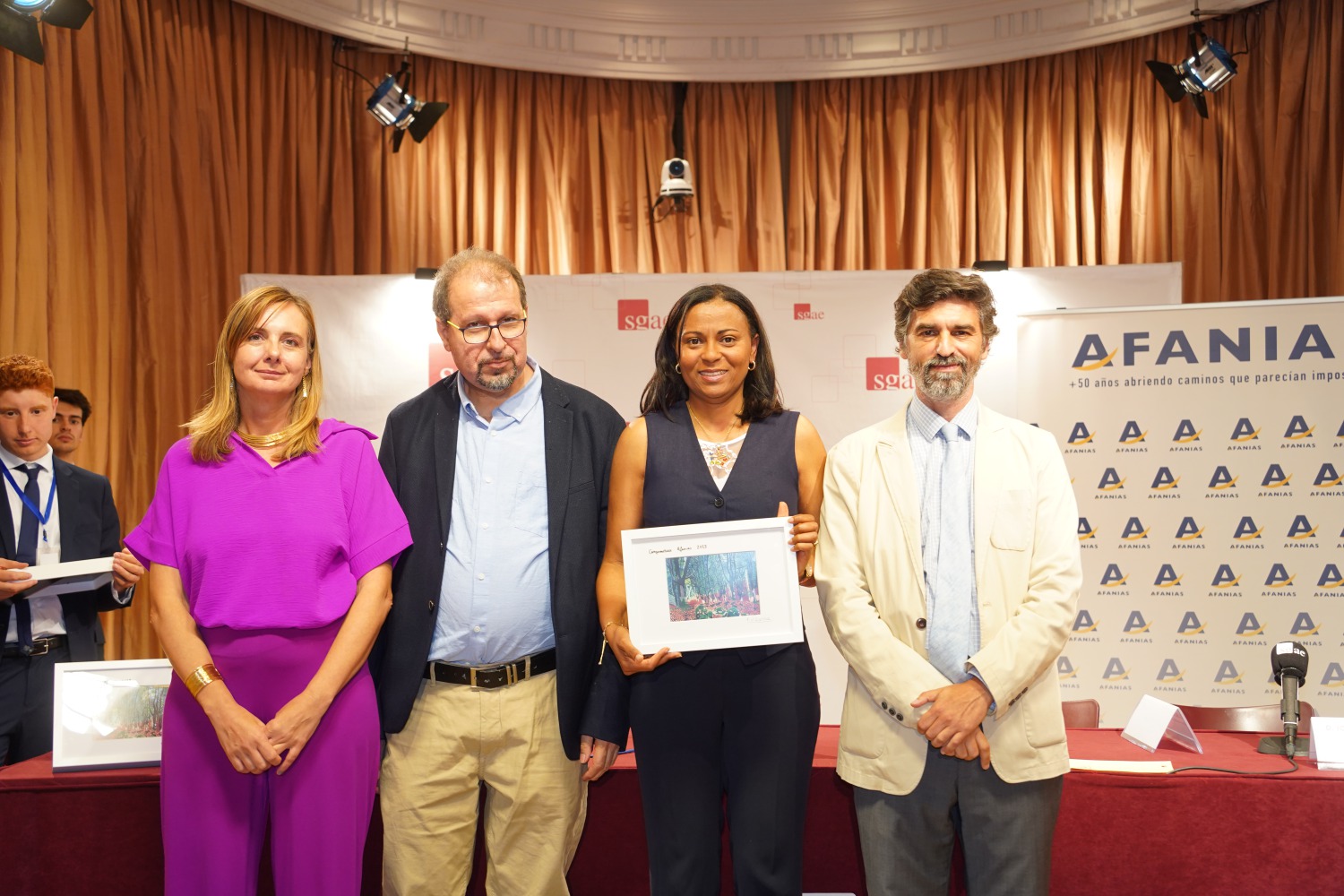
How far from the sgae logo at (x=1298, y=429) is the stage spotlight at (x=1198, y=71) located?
1.82m

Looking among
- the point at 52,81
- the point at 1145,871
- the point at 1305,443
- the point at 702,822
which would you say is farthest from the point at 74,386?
the point at 1305,443

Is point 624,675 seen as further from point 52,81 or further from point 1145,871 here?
point 52,81

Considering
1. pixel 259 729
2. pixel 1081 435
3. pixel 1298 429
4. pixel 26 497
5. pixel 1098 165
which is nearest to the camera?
pixel 259 729

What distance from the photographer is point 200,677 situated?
2.13m

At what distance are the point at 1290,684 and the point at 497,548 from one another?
2.17m

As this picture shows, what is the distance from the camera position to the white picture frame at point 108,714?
2.71 m

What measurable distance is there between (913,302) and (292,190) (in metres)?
4.58

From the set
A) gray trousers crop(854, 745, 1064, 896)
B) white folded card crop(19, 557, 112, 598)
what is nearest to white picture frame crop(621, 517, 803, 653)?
gray trousers crop(854, 745, 1064, 896)

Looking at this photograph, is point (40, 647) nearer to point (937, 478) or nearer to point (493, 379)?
point (493, 379)

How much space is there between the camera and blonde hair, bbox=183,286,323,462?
2254mm

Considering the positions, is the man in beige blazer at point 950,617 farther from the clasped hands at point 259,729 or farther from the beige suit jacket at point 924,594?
the clasped hands at point 259,729

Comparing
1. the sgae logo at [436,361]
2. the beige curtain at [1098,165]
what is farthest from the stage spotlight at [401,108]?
the beige curtain at [1098,165]

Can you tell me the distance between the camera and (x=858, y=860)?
2.82 metres

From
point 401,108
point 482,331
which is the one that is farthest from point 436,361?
point 482,331
